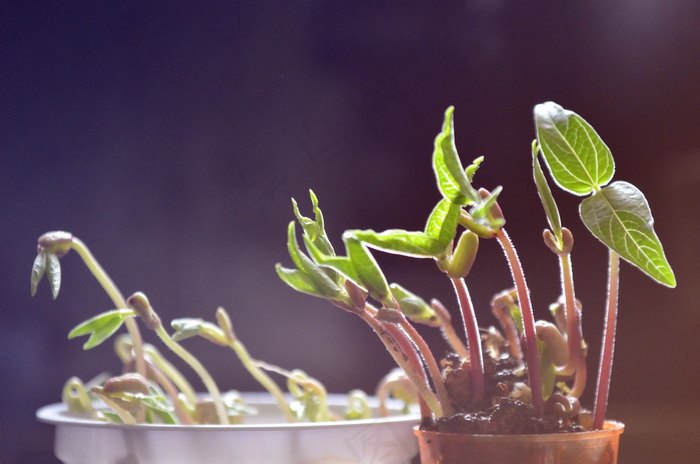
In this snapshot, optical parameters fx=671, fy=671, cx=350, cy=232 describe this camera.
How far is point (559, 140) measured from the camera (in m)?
0.37

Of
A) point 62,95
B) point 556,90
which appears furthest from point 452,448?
point 62,95

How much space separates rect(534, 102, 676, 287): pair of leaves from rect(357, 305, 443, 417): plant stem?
12 centimetres

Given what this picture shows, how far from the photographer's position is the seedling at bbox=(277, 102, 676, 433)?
0.35 metres

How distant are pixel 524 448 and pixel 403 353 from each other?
3.5 inches

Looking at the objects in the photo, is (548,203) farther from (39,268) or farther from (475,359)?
(39,268)

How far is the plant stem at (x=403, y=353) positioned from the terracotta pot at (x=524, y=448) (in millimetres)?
39

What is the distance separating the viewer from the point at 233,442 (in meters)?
0.45

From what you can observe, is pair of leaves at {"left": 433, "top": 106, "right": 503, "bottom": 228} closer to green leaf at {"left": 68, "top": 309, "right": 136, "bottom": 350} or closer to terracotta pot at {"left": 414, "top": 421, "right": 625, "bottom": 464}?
terracotta pot at {"left": 414, "top": 421, "right": 625, "bottom": 464}

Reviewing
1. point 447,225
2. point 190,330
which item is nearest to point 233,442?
point 190,330

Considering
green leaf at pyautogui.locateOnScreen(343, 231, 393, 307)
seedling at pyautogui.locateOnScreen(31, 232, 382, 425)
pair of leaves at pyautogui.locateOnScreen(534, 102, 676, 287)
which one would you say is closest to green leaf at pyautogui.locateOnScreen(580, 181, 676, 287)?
pair of leaves at pyautogui.locateOnScreen(534, 102, 676, 287)

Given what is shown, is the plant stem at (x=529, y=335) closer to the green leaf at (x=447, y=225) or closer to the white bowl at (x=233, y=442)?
the green leaf at (x=447, y=225)

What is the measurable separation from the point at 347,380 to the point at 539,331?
455 millimetres

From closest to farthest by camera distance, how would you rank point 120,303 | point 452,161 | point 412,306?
1. point 452,161
2. point 412,306
3. point 120,303

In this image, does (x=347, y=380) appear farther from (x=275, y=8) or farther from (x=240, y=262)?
(x=275, y=8)
